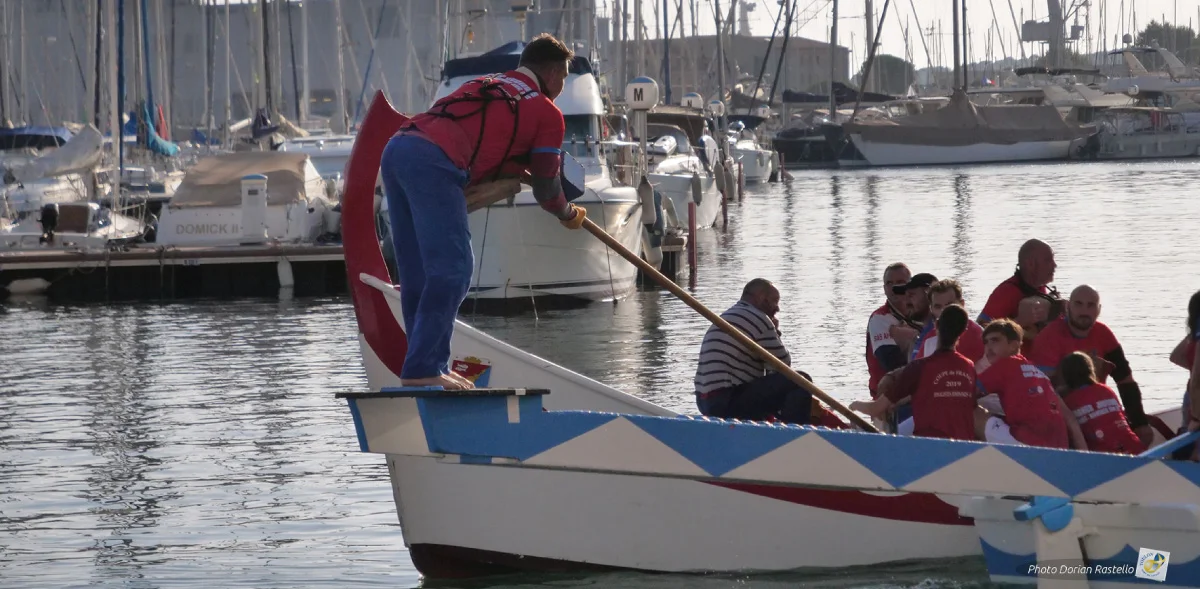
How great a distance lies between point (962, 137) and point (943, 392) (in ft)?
245

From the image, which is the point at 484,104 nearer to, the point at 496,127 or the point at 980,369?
the point at 496,127

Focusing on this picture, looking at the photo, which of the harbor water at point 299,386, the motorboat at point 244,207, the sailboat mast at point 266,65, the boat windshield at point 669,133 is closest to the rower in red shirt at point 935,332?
the harbor water at point 299,386

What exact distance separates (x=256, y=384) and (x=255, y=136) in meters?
21.4

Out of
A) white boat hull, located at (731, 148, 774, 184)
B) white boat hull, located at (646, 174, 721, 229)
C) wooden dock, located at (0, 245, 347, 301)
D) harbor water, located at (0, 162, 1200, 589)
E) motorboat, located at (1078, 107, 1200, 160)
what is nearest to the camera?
harbor water, located at (0, 162, 1200, 589)

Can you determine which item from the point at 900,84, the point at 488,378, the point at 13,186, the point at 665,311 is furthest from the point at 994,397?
the point at 900,84

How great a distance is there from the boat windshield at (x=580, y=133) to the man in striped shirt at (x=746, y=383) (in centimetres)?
1393

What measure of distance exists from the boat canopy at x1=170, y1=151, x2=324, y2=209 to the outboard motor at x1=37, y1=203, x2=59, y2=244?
2.18 metres

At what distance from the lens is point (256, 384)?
17.0 meters

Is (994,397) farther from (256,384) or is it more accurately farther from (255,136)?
(255,136)

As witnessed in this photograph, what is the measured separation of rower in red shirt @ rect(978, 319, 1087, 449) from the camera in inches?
319

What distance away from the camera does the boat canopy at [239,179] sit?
28.7m

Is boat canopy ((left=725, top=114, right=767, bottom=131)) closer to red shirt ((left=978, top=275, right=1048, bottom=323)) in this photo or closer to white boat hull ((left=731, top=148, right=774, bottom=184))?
white boat hull ((left=731, top=148, right=774, bottom=184))

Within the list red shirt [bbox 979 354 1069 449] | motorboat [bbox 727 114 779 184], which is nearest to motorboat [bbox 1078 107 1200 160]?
motorboat [bbox 727 114 779 184]

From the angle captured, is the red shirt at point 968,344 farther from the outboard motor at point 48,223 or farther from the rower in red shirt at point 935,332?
the outboard motor at point 48,223
